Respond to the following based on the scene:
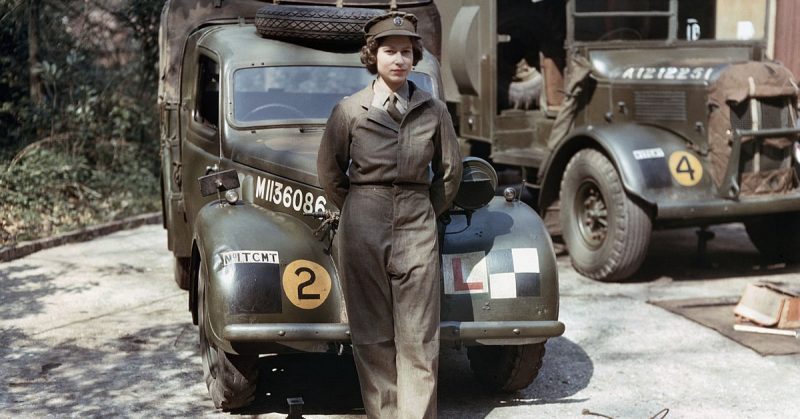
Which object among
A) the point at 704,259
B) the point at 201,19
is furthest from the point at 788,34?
the point at 201,19

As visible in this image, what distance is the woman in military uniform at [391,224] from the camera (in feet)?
15.0

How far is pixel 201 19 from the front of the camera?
7645mm

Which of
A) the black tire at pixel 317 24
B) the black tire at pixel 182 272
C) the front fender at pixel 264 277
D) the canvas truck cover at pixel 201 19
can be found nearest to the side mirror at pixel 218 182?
the front fender at pixel 264 277

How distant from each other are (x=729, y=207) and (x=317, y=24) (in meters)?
3.53

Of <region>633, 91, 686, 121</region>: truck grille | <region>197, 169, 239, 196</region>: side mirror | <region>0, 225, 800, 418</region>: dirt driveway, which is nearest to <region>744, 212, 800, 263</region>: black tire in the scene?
<region>0, 225, 800, 418</region>: dirt driveway

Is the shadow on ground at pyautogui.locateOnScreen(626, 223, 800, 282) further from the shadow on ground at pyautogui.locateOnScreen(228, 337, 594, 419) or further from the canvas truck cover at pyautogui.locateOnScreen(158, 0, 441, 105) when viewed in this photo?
the shadow on ground at pyautogui.locateOnScreen(228, 337, 594, 419)

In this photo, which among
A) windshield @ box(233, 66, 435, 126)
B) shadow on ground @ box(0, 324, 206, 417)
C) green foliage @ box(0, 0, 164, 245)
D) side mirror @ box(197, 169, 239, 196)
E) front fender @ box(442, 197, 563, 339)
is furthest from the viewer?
green foliage @ box(0, 0, 164, 245)

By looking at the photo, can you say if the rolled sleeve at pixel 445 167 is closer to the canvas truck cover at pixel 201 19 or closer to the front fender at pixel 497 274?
the front fender at pixel 497 274

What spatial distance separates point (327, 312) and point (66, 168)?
668 cm

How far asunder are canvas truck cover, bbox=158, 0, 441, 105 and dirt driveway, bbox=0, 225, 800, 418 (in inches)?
61.7

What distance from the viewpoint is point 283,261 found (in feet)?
16.8

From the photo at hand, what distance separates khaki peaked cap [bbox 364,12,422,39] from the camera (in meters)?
4.44

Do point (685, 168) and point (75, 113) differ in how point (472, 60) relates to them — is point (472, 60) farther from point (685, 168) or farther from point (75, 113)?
point (75, 113)

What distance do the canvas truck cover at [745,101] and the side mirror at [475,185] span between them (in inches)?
150
